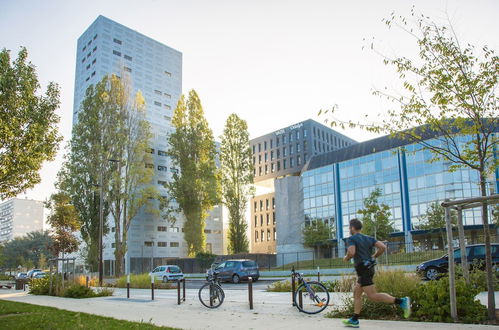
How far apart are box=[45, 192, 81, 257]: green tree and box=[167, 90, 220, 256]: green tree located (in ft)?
37.2

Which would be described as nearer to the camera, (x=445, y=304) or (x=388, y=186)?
(x=445, y=304)

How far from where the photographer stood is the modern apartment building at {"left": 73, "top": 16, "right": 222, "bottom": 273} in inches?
2488

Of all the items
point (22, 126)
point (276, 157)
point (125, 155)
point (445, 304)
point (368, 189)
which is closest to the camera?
point (445, 304)

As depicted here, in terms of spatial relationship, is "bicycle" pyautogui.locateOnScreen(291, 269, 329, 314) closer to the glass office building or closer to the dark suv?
the dark suv

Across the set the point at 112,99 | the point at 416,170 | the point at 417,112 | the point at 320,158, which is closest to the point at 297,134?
the point at 320,158

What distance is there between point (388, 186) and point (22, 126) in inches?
1871

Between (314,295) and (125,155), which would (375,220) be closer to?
(125,155)

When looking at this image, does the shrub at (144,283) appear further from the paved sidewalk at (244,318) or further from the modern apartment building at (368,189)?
the modern apartment building at (368,189)

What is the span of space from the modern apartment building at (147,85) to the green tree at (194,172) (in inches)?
566

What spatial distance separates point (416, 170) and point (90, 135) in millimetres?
37998

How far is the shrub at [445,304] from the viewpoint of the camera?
7.76m

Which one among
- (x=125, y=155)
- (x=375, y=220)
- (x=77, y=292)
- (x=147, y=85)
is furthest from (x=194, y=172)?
(x=147, y=85)

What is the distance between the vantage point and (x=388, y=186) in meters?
57.1

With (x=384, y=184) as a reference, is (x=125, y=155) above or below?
above
